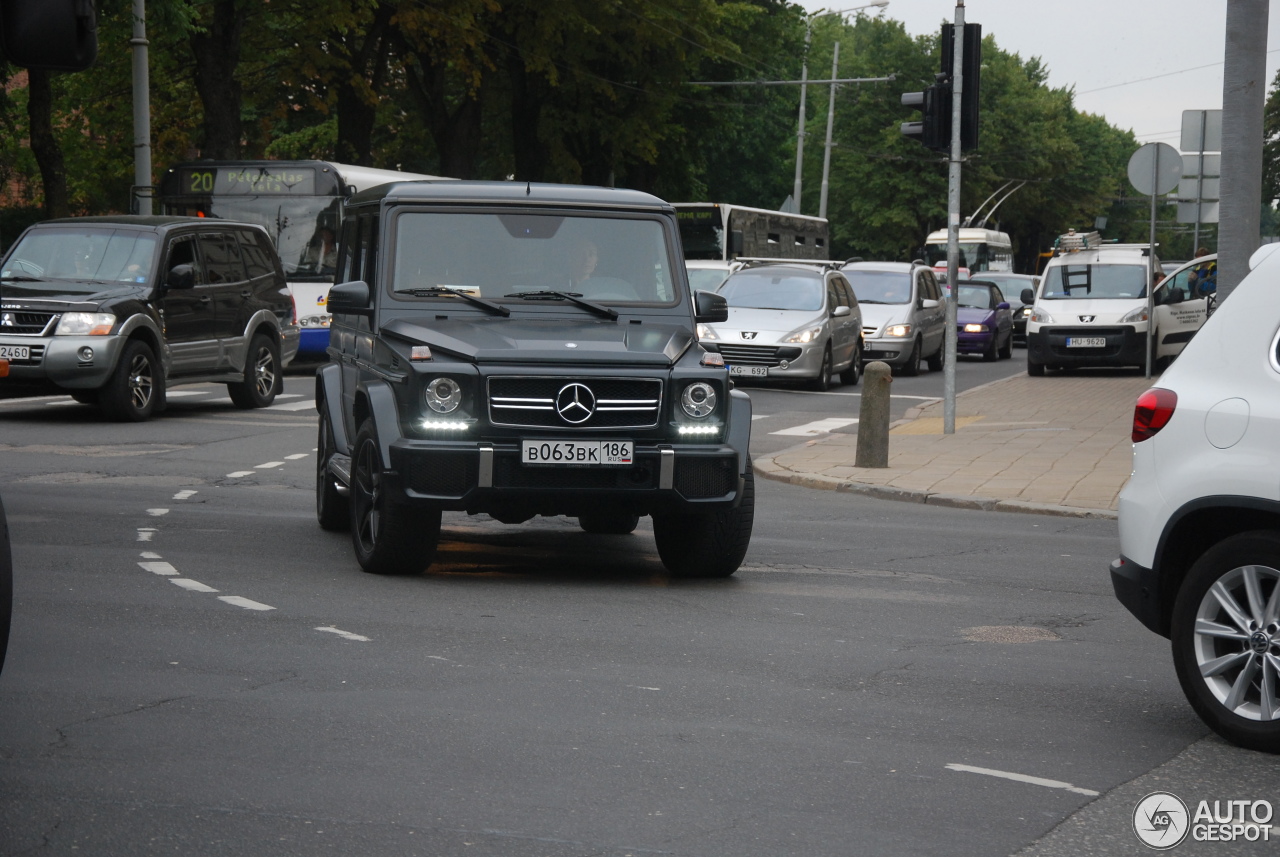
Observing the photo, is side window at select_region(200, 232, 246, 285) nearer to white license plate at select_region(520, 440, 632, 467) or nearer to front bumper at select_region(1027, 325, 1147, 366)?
white license plate at select_region(520, 440, 632, 467)

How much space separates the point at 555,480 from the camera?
8.59 metres

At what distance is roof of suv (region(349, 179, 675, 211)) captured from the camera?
9.71 meters

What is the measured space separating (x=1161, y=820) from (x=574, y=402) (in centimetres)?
417

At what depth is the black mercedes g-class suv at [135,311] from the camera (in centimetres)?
1745

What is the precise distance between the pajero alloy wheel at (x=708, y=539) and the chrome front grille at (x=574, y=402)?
69 centimetres

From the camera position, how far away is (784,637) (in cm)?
768

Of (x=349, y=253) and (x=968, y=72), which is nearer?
(x=349, y=253)

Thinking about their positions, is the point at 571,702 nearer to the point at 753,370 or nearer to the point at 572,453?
the point at 572,453

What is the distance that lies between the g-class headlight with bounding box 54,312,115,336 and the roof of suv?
8338mm

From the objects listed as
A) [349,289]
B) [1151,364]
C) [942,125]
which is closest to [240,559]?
[349,289]

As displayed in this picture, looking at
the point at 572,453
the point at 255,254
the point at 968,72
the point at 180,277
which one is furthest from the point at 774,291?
the point at 572,453

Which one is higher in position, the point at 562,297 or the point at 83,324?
the point at 562,297

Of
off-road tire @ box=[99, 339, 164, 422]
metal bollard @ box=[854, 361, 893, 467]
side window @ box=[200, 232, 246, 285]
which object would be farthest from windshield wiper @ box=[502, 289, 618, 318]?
side window @ box=[200, 232, 246, 285]

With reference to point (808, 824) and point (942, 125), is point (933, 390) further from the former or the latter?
point (808, 824)
